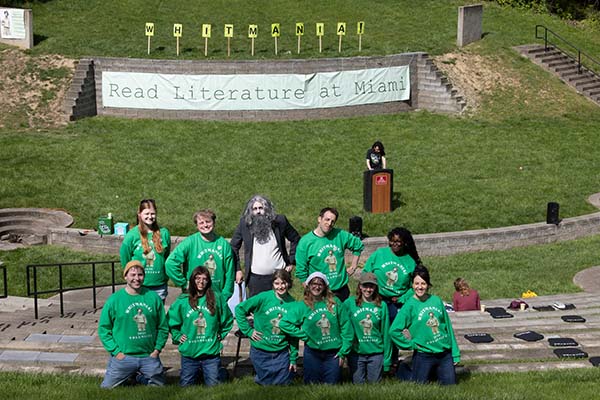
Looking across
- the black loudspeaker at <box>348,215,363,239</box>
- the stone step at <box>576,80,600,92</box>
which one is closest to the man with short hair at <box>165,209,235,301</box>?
the black loudspeaker at <box>348,215,363,239</box>

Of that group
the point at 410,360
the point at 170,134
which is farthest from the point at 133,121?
the point at 410,360

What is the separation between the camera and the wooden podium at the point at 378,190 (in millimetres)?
23906

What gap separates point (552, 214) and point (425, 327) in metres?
13.1

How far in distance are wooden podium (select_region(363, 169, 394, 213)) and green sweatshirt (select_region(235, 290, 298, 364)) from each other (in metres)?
13.0

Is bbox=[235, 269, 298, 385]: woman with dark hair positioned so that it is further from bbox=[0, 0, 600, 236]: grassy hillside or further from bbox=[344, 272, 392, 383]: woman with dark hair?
bbox=[0, 0, 600, 236]: grassy hillside

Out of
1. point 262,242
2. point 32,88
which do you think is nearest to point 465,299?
point 262,242

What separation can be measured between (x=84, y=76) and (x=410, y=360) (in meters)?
22.8

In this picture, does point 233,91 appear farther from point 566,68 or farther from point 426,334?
point 426,334

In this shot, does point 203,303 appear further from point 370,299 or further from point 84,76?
point 84,76

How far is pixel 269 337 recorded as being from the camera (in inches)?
437

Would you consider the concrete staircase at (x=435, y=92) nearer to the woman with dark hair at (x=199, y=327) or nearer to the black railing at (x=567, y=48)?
the black railing at (x=567, y=48)

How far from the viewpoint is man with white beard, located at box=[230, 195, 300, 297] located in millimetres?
12461

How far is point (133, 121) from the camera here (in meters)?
32.0

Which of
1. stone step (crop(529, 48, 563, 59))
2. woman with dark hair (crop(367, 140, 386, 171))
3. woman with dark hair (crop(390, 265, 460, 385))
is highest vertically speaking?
stone step (crop(529, 48, 563, 59))
